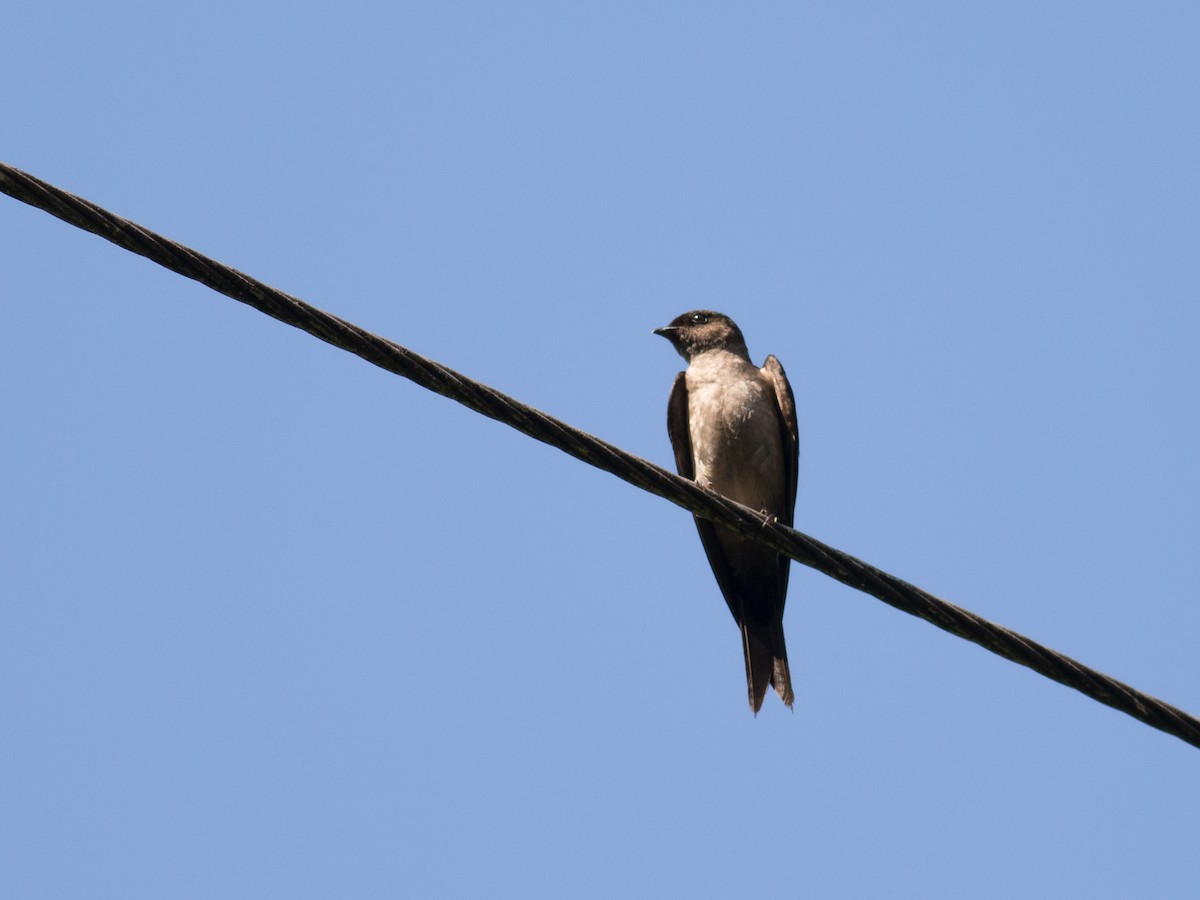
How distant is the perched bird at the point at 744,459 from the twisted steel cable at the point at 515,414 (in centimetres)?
372

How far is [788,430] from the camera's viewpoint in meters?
8.41

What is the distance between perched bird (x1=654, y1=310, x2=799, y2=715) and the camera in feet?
26.9

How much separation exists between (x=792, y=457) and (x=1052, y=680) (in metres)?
4.45

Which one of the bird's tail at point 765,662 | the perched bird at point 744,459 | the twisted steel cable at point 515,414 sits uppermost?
the perched bird at point 744,459

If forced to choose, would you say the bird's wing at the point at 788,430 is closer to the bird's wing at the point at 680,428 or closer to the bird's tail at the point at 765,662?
the bird's wing at the point at 680,428

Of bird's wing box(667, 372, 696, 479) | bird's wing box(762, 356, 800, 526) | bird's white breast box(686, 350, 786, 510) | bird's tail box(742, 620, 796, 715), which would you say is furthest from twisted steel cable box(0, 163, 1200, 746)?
bird's wing box(667, 372, 696, 479)

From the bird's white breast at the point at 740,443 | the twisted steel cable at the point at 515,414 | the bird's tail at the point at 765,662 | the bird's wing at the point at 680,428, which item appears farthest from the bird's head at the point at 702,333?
the twisted steel cable at the point at 515,414

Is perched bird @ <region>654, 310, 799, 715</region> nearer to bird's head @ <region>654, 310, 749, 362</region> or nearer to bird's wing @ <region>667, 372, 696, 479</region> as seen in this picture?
bird's wing @ <region>667, 372, 696, 479</region>

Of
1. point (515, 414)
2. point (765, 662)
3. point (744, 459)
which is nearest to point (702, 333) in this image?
point (744, 459)

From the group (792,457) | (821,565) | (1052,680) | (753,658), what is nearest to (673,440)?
(792,457)

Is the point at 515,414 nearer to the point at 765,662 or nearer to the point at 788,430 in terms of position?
the point at 765,662

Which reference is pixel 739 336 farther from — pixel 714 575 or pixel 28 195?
pixel 28 195

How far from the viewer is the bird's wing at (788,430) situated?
27.5 feet

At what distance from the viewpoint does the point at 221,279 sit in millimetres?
3811
